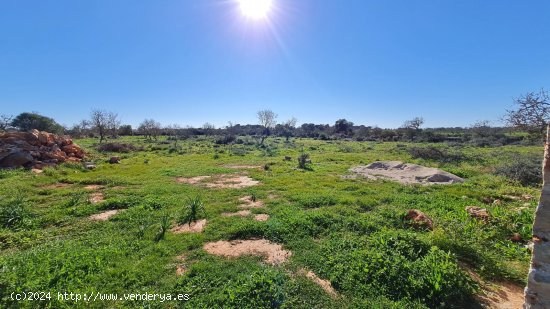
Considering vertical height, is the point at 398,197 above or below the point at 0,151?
below

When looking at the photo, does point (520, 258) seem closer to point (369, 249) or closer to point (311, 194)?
point (369, 249)

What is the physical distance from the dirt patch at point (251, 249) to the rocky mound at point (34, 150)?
54.2 feet

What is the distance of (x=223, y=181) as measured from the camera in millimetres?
14203

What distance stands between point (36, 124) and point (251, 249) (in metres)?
62.2

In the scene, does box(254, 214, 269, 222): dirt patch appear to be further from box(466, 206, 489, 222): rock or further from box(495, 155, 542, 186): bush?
box(495, 155, 542, 186): bush

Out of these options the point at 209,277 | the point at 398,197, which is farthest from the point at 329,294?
the point at 398,197

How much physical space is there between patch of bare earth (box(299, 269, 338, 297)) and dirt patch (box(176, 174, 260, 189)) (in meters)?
7.77

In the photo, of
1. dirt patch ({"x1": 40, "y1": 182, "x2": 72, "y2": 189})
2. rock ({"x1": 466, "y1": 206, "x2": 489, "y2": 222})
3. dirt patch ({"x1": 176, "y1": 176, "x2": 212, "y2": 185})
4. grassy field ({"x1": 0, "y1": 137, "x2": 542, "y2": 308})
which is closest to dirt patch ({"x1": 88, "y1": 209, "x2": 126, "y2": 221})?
grassy field ({"x1": 0, "y1": 137, "x2": 542, "y2": 308})

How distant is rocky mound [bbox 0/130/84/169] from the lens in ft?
52.7

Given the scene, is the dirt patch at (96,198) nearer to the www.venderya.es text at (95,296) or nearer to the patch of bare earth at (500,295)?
the www.venderya.es text at (95,296)

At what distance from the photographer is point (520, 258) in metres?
6.07

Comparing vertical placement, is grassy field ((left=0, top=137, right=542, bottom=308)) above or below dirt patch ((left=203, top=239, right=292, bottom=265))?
above

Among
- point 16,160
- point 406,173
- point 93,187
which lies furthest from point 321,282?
point 16,160

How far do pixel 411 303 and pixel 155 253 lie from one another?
17.7ft
